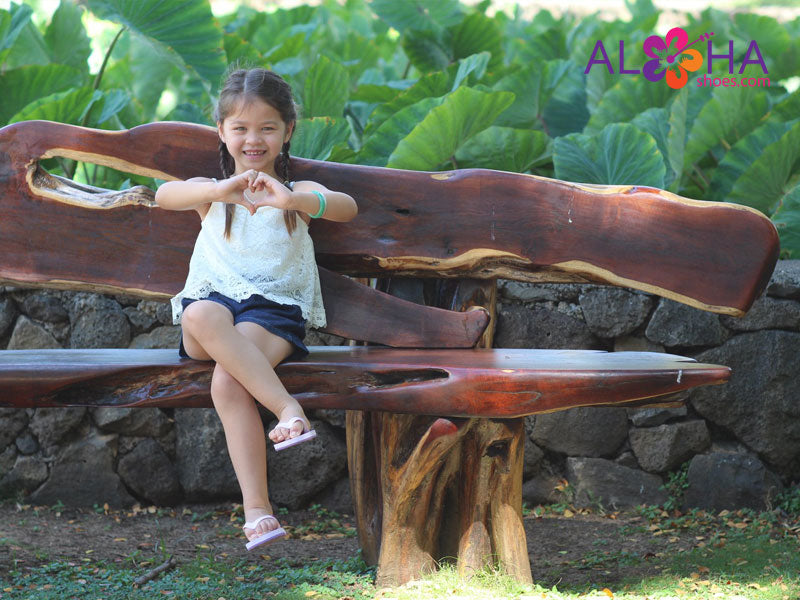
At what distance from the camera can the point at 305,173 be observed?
2.46 metres

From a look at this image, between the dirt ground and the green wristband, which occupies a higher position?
the green wristband

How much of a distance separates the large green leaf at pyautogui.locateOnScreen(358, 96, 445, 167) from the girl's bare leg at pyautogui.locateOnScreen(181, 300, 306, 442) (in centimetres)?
118

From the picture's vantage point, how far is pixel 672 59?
386 centimetres

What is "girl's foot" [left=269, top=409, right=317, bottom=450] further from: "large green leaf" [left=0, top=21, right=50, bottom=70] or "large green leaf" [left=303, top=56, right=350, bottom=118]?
"large green leaf" [left=0, top=21, right=50, bottom=70]

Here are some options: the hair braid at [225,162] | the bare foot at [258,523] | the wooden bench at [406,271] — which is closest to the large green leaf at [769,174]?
the wooden bench at [406,271]

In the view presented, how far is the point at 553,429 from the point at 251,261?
1.32m

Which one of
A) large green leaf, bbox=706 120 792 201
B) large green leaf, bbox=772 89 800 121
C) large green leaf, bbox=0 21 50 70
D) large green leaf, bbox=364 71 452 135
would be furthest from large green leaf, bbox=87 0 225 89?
large green leaf, bbox=772 89 800 121

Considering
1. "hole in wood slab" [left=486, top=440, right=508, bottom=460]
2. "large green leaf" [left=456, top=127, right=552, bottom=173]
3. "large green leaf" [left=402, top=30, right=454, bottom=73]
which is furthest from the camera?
"large green leaf" [left=402, top=30, right=454, bottom=73]

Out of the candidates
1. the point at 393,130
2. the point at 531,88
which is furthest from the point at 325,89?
the point at 531,88

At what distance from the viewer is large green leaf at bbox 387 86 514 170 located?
282 centimetres

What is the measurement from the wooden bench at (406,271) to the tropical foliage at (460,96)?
0.48 metres

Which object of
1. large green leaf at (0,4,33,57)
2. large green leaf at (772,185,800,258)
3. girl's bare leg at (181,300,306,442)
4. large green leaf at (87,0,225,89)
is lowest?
girl's bare leg at (181,300,306,442)

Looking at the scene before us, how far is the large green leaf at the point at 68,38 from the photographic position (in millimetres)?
3768

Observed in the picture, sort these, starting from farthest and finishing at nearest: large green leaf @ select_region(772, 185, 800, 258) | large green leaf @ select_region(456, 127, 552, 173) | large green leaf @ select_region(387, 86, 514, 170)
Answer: large green leaf @ select_region(456, 127, 552, 173) → large green leaf @ select_region(772, 185, 800, 258) → large green leaf @ select_region(387, 86, 514, 170)
